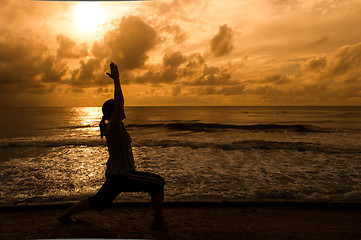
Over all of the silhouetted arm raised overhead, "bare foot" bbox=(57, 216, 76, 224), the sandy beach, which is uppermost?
the silhouetted arm raised overhead

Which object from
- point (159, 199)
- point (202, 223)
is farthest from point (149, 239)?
point (202, 223)

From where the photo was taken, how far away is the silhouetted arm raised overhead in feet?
10.1

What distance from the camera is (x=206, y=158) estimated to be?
1071 centimetres

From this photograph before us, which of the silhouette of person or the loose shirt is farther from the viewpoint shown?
the loose shirt

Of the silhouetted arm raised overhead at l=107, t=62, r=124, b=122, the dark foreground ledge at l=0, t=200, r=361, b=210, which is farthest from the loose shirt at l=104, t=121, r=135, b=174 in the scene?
the dark foreground ledge at l=0, t=200, r=361, b=210

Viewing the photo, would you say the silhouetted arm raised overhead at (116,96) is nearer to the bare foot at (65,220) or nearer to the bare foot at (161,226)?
the bare foot at (161,226)

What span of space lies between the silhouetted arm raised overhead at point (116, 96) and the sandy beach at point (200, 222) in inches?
72.2

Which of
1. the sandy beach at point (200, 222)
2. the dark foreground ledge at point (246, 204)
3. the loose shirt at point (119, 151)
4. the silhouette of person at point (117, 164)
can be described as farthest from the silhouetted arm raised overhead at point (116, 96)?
the dark foreground ledge at point (246, 204)

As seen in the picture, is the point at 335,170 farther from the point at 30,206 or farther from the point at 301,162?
the point at 30,206

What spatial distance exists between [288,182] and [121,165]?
17.8 ft

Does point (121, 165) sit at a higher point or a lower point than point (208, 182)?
higher

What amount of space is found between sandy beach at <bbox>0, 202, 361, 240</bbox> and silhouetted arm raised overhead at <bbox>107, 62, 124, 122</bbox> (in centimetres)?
183

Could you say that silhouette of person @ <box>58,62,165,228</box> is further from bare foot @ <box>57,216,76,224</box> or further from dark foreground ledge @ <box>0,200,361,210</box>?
dark foreground ledge @ <box>0,200,361,210</box>

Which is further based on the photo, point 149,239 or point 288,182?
point 288,182
